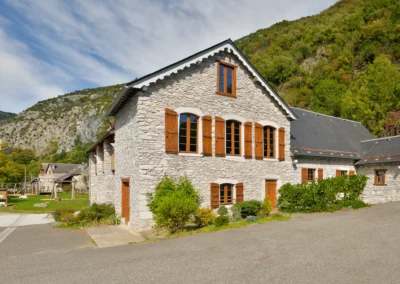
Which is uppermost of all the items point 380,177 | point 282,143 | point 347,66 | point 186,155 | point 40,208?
point 347,66

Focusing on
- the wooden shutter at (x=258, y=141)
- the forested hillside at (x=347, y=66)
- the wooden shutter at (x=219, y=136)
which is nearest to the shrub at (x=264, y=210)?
the wooden shutter at (x=258, y=141)

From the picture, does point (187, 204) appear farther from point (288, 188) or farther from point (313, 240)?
point (288, 188)

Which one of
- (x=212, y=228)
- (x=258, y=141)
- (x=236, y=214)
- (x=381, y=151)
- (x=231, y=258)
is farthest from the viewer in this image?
(x=381, y=151)

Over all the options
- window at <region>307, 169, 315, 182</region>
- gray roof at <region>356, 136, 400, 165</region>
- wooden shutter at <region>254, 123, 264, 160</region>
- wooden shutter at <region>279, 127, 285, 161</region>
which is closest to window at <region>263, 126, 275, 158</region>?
wooden shutter at <region>279, 127, 285, 161</region>

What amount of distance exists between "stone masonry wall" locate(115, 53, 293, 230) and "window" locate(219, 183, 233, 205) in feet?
1.08

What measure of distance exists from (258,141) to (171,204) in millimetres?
6703

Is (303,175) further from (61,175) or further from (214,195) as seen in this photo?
(61,175)

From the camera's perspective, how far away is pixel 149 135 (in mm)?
11703

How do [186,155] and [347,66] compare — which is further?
[347,66]

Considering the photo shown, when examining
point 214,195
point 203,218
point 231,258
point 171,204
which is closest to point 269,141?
point 214,195

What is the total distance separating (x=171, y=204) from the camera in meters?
10.1

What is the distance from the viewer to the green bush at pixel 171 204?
10.2 meters

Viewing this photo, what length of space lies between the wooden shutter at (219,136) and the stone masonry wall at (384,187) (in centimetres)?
904

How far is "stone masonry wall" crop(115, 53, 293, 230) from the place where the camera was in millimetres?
11604
